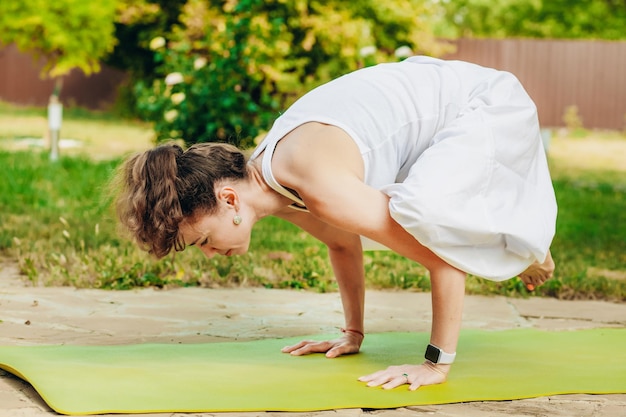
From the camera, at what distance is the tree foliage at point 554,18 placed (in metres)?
24.1

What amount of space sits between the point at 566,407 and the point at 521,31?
25.6m

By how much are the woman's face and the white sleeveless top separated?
0.16 metres

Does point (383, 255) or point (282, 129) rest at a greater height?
point (282, 129)

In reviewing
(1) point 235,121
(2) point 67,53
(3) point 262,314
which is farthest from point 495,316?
(2) point 67,53

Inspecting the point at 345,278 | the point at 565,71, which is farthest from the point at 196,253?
the point at 565,71

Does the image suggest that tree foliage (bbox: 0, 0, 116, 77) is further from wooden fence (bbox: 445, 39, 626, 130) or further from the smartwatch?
the smartwatch

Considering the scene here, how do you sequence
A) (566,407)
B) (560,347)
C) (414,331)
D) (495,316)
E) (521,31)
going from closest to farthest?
(566,407)
(560,347)
(414,331)
(495,316)
(521,31)

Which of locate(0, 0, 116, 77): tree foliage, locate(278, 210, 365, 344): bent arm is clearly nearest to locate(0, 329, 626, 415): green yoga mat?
locate(278, 210, 365, 344): bent arm

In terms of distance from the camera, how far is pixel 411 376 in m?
2.61

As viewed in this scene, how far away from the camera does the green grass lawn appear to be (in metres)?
4.14

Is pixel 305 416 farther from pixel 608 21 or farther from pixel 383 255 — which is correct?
pixel 608 21

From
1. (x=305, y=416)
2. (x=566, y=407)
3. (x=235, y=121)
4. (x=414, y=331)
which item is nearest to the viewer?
(x=305, y=416)

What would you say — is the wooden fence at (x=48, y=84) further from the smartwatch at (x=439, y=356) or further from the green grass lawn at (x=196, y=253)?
the smartwatch at (x=439, y=356)

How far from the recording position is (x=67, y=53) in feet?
36.1
